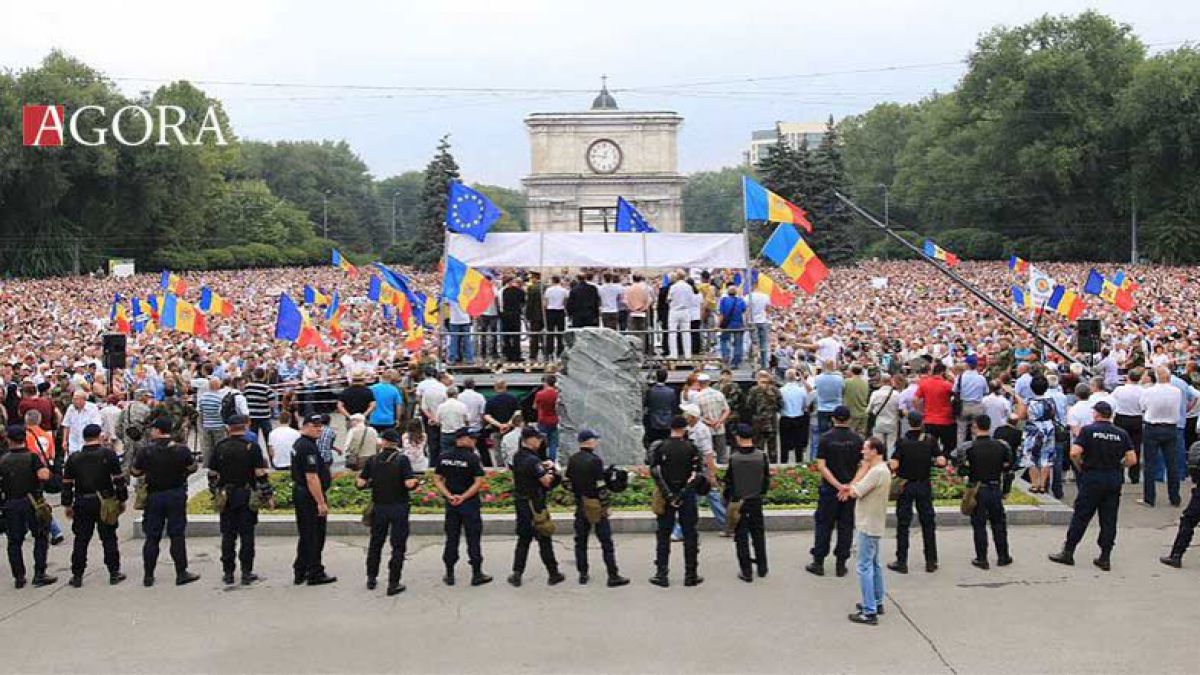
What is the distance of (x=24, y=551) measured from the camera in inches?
528

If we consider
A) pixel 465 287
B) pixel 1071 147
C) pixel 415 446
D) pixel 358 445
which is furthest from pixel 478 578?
pixel 1071 147

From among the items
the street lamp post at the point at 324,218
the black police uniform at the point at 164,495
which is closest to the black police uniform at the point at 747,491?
the black police uniform at the point at 164,495

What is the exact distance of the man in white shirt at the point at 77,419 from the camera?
1486 cm

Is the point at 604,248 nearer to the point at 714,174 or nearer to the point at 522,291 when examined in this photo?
the point at 522,291

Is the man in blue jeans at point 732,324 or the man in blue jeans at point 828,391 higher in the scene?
the man in blue jeans at point 732,324

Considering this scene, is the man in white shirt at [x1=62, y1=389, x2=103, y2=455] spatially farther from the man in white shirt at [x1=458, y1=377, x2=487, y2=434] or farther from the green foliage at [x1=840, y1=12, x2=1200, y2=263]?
the green foliage at [x1=840, y1=12, x2=1200, y2=263]

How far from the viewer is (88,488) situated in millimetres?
11633

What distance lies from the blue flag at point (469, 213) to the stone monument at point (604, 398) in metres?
4.89

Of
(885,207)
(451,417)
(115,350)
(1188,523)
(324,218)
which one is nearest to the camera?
(1188,523)

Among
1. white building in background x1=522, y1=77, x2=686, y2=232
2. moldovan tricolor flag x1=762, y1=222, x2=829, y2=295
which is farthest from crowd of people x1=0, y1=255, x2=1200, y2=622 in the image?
white building in background x1=522, y1=77, x2=686, y2=232

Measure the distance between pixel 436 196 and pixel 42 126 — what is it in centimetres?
2325

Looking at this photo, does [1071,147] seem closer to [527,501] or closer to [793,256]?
[793,256]

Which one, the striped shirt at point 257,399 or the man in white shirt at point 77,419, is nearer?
the man in white shirt at point 77,419

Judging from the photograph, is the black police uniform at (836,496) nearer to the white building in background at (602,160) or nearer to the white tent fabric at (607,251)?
the white tent fabric at (607,251)
